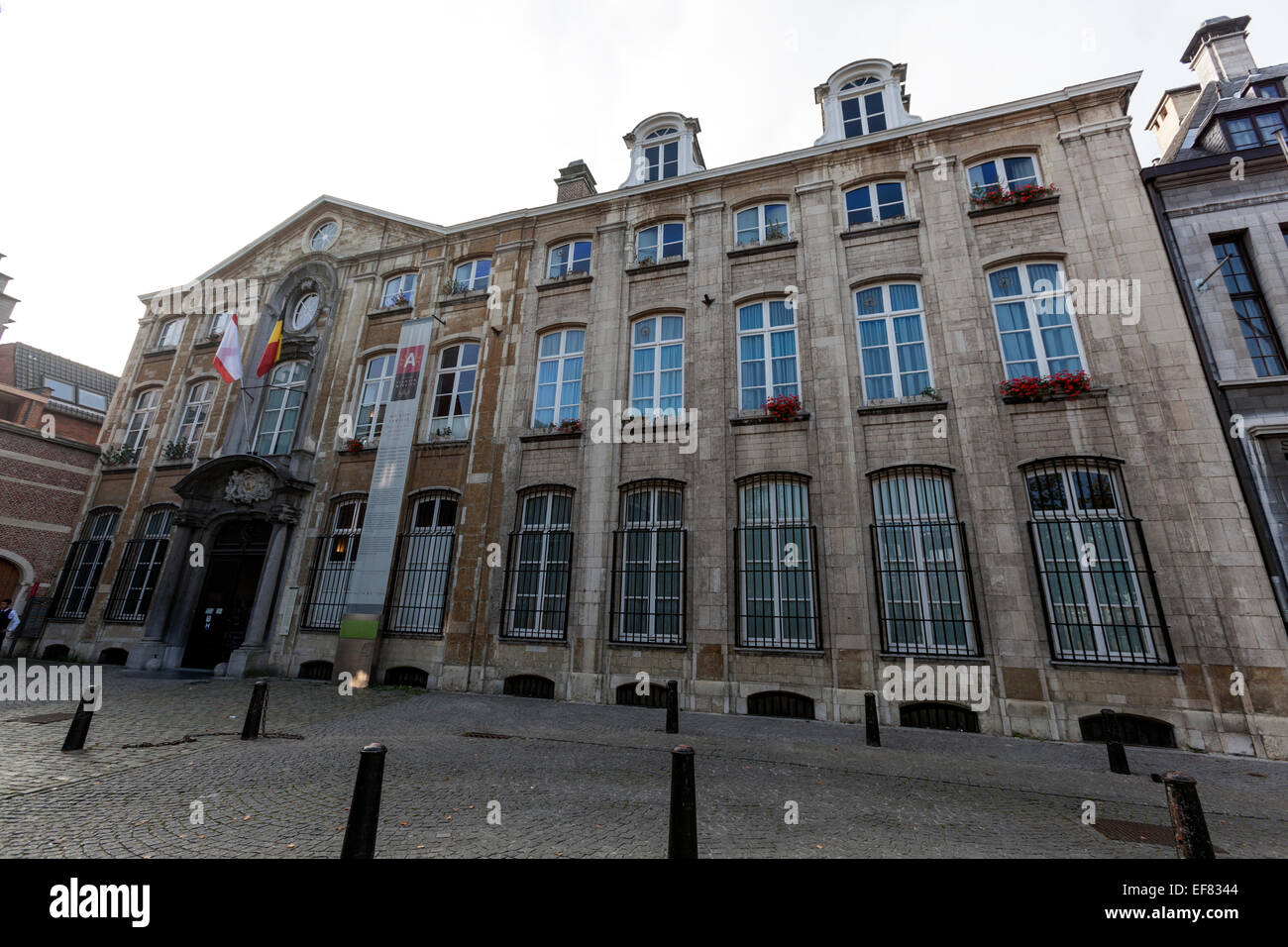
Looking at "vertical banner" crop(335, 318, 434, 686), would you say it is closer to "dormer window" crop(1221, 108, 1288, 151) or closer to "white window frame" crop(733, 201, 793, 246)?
"white window frame" crop(733, 201, 793, 246)

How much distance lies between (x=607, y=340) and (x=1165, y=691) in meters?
12.1

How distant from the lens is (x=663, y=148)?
15133 mm

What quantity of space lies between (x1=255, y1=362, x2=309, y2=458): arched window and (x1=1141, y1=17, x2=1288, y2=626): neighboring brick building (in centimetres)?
2112

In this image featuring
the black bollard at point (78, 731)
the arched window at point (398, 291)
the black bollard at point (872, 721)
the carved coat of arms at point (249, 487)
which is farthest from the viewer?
the arched window at point (398, 291)

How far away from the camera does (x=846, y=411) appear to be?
10633 millimetres

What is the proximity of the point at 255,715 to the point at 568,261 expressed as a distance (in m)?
12.4

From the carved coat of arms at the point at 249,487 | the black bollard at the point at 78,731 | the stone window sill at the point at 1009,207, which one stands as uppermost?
the stone window sill at the point at 1009,207

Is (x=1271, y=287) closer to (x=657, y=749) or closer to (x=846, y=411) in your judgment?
(x=846, y=411)

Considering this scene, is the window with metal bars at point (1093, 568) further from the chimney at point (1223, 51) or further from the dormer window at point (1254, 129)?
the chimney at point (1223, 51)

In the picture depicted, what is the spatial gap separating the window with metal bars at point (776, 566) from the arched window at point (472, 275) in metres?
10.2

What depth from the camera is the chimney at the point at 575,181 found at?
16.6 meters

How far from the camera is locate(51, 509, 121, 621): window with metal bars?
16219 mm

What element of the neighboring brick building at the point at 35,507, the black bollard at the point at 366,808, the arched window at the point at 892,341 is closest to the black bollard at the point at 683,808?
the black bollard at the point at 366,808

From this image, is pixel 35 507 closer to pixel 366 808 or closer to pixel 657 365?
pixel 657 365
